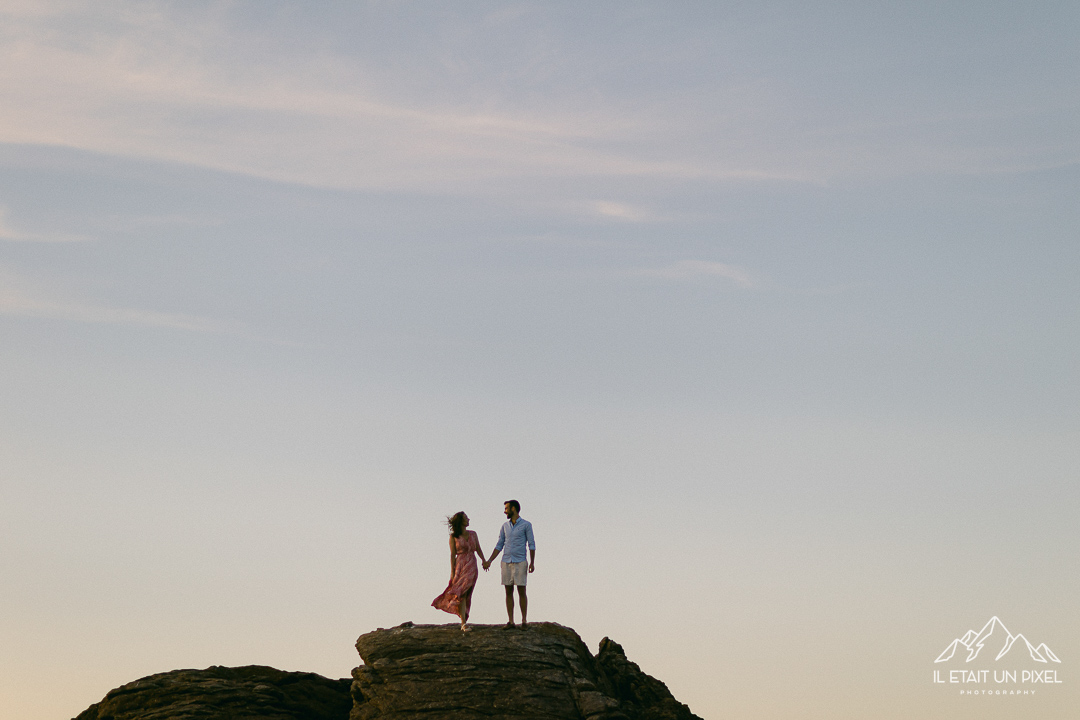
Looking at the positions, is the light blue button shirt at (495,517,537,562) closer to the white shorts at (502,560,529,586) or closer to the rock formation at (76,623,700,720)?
the white shorts at (502,560,529,586)

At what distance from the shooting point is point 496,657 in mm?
29984

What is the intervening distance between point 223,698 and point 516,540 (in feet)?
36.0

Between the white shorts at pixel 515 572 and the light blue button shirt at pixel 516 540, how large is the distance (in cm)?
16

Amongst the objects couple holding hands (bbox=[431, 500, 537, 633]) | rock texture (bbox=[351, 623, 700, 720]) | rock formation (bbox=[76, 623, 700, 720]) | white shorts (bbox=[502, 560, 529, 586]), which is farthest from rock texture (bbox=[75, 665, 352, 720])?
white shorts (bbox=[502, 560, 529, 586])

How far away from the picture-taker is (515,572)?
2866 centimetres

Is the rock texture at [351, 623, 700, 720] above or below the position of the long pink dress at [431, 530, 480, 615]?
below

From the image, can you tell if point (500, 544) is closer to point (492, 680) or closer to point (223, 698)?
point (492, 680)

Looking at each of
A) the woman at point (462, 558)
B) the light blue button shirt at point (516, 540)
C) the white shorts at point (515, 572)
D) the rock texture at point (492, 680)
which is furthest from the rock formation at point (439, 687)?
the light blue button shirt at point (516, 540)

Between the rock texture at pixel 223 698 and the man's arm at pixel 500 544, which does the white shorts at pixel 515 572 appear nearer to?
the man's arm at pixel 500 544

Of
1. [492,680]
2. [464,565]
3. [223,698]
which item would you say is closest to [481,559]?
[464,565]

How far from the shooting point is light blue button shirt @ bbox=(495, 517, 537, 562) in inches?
1121

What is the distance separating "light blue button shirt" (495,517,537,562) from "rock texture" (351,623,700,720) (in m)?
3.60

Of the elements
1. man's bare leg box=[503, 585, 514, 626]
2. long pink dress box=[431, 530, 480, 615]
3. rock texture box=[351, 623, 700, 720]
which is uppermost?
long pink dress box=[431, 530, 480, 615]

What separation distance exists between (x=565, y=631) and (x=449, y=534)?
228 inches
